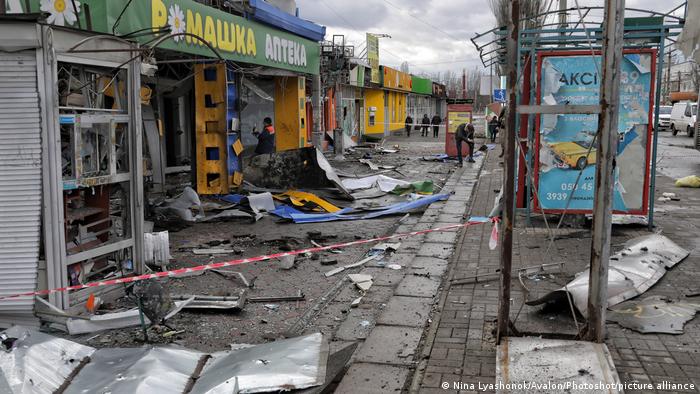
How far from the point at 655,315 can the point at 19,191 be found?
223 inches

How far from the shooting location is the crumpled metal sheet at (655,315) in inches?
196

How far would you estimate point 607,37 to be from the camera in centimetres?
420

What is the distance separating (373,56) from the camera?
35219 mm

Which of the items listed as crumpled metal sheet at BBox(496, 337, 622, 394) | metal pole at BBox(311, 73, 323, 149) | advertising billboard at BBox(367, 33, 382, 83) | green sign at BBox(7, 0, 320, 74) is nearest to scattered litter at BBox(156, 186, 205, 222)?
green sign at BBox(7, 0, 320, 74)

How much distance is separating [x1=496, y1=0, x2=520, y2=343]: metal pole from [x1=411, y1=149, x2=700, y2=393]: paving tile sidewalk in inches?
15.7

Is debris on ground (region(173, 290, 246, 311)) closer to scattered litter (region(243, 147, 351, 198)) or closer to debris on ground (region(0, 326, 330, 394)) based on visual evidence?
debris on ground (region(0, 326, 330, 394))

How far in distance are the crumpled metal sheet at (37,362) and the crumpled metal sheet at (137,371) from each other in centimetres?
10

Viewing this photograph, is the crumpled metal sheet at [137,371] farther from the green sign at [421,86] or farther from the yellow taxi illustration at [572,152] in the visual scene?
the green sign at [421,86]

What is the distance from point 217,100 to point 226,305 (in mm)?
7474

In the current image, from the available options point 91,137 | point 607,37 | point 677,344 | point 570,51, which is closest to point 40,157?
point 91,137

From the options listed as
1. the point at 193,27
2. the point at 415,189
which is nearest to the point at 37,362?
the point at 193,27

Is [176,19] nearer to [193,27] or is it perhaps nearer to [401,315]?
[193,27]

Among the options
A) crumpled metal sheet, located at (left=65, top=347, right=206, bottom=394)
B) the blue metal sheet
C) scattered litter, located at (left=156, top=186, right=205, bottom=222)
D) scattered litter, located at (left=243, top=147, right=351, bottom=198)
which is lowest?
crumpled metal sheet, located at (left=65, top=347, right=206, bottom=394)

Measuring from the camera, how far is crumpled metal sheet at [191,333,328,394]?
3809 millimetres
